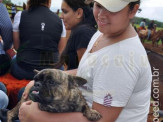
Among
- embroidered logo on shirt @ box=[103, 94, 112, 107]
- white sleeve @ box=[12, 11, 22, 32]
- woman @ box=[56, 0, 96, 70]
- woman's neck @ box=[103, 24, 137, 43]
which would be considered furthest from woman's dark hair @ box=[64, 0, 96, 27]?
embroidered logo on shirt @ box=[103, 94, 112, 107]

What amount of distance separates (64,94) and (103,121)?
0.17 m

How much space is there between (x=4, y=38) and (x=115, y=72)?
4.89 ft

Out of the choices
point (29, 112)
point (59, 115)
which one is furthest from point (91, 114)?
point (29, 112)

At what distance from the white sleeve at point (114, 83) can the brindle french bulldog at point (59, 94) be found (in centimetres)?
8

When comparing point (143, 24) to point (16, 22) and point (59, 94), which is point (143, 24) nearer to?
point (16, 22)

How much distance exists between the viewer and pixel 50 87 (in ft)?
3.47

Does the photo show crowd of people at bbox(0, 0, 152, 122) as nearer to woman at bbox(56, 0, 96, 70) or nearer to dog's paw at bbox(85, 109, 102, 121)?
dog's paw at bbox(85, 109, 102, 121)

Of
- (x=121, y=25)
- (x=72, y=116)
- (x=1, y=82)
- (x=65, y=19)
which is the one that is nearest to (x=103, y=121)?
(x=72, y=116)

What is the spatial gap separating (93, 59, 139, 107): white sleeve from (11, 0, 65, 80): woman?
1129mm

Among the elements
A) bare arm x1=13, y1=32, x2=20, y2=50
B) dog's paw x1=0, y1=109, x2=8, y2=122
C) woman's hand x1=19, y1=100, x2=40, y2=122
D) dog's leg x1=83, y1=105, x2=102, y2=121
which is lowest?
dog's paw x1=0, y1=109, x2=8, y2=122

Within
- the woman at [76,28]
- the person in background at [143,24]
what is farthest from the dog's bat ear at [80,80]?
the person in background at [143,24]

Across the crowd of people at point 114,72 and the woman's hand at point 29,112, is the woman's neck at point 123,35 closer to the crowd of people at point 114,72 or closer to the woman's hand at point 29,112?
the crowd of people at point 114,72

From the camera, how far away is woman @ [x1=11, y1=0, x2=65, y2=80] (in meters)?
2.19

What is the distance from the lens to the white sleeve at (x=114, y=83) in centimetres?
100
